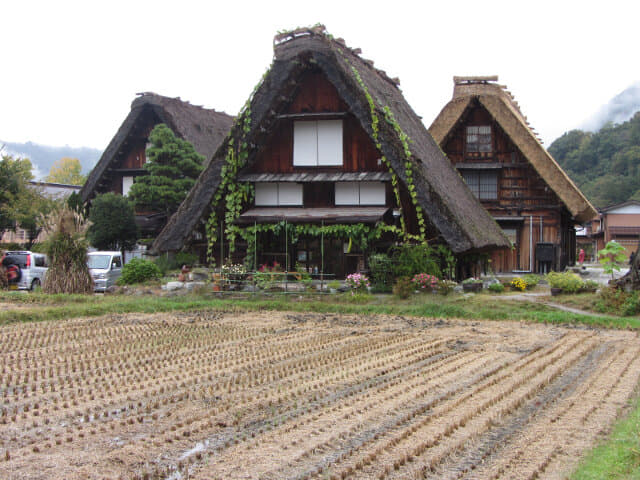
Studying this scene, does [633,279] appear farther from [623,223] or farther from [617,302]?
[623,223]

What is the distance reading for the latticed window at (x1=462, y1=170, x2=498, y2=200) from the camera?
25.7 m

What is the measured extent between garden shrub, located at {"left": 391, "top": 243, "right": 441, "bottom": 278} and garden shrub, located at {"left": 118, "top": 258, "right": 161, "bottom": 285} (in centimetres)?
756

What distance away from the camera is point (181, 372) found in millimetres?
8484

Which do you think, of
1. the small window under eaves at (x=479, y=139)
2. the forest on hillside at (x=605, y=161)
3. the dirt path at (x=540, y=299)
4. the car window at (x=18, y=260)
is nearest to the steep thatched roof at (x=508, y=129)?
the small window under eaves at (x=479, y=139)

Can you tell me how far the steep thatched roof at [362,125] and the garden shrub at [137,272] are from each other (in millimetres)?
1115

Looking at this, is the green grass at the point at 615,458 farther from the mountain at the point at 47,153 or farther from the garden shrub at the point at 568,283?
the mountain at the point at 47,153

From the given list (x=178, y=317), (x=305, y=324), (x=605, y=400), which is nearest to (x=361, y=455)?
(x=605, y=400)

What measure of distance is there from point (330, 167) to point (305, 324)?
7760mm

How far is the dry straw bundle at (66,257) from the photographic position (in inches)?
715

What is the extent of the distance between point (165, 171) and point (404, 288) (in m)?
13.2

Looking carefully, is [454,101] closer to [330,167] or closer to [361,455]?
[330,167]

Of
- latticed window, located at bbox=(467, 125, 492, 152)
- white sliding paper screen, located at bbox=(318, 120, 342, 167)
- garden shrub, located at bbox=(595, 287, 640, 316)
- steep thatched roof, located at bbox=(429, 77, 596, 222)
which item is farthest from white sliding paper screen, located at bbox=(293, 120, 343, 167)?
garden shrub, located at bbox=(595, 287, 640, 316)

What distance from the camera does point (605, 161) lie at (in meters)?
60.0

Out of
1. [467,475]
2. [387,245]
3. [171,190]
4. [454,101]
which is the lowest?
[467,475]
